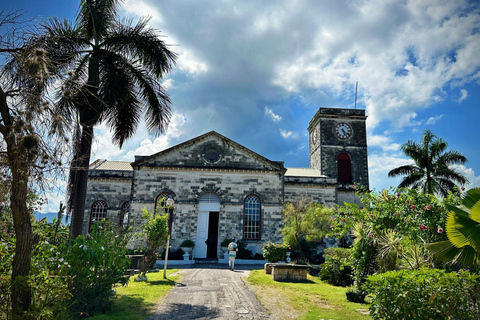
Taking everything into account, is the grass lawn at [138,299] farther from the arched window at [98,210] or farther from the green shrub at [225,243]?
the arched window at [98,210]

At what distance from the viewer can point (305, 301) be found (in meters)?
10.1

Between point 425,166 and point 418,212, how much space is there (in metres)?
22.2

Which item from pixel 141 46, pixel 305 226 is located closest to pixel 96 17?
pixel 141 46

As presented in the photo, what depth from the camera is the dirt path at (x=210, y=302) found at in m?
8.20

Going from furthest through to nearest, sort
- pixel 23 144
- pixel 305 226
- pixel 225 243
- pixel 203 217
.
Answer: pixel 203 217 → pixel 225 243 → pixel 305 226 → pixel 23 144

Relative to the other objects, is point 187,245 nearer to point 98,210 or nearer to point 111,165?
point 98,210

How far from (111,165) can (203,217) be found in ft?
37.2

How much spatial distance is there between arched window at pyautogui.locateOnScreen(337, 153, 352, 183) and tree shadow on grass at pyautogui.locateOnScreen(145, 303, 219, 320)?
1045 inches

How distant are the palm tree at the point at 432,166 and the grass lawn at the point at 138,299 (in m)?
23.1

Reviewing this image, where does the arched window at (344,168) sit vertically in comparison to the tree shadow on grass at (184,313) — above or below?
above

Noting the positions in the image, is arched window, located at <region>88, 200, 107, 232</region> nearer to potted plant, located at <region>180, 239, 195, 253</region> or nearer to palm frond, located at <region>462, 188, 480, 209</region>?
potted plant, located at <region>180, 239, 195, 253</region>

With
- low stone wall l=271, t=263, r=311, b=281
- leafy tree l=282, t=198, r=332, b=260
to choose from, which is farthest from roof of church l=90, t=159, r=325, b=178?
low stone wall l=271, t=263, r=311, b=281

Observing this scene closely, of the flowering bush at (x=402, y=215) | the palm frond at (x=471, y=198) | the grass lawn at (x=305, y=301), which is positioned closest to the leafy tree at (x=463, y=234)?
the palm frond at (x=471, y=198)

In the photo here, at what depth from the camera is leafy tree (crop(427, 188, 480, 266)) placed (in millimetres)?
6766
